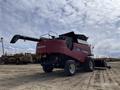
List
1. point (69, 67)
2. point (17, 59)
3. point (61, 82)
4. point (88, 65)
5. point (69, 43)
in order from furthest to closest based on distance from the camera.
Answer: point (17, 59) < point (88, 65) < point (69, 43) < point (69, 67) < point (61, 82)

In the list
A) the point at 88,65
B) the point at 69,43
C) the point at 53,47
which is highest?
the point at 69,43

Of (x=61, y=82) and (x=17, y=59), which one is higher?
(x=17, y=59)

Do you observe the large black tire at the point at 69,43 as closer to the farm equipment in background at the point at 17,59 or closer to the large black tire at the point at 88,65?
the large black tire at the point at 88,65

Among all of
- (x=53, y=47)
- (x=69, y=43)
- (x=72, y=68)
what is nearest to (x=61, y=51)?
(x=53, y=47)

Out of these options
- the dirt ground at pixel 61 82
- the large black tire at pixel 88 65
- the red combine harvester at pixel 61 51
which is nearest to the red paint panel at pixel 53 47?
the red combine harvester at pixel 61 51

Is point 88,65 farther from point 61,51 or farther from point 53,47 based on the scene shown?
point 53,47

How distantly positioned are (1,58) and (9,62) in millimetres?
2468

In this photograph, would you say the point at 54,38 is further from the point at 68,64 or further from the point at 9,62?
the point at 9,62

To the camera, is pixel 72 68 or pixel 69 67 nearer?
pixel 69 67

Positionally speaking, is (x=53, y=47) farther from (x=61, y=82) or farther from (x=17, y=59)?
(x=17, y=59)

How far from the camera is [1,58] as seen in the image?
1858 inches

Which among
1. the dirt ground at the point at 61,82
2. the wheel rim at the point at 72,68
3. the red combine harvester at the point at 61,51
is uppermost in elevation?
the red combine harvester at the point at 61,51

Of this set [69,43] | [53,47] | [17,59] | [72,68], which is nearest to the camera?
[53,47]

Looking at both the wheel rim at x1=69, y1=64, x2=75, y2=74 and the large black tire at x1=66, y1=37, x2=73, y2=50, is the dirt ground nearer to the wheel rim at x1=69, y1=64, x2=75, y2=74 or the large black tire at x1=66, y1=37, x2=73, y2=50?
the wheel rim at x1=69, y1=64, x2=75, y2=74
